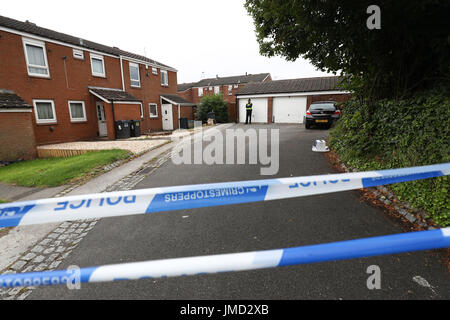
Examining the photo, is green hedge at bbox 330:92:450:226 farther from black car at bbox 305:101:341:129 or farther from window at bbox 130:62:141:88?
window at bbox 130:62:141:88

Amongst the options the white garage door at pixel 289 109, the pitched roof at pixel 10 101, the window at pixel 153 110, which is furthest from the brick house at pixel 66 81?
the white garage door at pixel 289 109

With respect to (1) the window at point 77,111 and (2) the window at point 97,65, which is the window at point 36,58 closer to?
(1) the window at point 77,111

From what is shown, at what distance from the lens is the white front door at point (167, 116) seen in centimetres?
2269

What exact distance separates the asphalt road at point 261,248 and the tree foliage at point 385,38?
323cm

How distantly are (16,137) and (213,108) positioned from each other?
60.3 feet

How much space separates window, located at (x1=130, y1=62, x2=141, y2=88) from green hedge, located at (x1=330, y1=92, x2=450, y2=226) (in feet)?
60.5

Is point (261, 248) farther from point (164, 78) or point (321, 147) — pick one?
point (164, 78)

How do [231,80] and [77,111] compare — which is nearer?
[77,111]

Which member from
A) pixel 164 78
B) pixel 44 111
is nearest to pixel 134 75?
pixel 164 78

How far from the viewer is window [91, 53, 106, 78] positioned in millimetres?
16130

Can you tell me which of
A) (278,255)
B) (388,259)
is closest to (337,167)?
(388,259)

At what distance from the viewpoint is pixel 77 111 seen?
15125 mm

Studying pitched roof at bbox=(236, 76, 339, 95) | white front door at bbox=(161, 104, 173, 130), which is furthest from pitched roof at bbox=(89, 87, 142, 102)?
pitched roof at bbox=(236, 76, 339, 95)

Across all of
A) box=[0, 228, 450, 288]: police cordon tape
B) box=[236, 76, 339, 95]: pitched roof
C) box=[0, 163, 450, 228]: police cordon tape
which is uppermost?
box=[236, 76, 339, 95]: pitched roof
